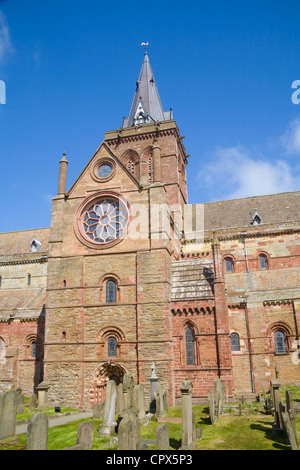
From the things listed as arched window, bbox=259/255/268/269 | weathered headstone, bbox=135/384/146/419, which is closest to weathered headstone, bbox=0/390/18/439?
weathered headstone, bbox=135/384/146/419

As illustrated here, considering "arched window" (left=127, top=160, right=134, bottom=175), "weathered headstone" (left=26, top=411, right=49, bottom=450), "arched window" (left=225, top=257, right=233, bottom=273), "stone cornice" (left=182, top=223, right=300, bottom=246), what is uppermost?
"arched window" (left=127, top=160, right=134, bottom=175)

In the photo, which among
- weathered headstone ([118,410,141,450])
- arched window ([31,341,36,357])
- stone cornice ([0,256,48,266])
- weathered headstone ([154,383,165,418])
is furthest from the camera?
stone cornice ([0,256,48,266])

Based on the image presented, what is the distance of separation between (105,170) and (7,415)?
17.7 meters

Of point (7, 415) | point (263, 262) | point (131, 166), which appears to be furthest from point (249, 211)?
point (7, 415)

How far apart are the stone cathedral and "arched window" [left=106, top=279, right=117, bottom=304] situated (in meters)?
0.06

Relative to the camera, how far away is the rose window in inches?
971

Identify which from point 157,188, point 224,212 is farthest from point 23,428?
point 224,212

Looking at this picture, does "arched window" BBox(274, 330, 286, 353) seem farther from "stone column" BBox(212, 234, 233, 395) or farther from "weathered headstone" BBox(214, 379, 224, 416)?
"weathered headstone" BBox(214, 379, 224, 416)

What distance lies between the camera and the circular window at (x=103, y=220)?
80.8 feet

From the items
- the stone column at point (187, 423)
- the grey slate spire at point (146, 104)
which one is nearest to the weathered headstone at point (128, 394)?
the stone column at point (187, 423)

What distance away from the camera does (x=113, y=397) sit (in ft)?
48.5

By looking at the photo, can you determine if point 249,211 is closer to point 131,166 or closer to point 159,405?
point 131,166
